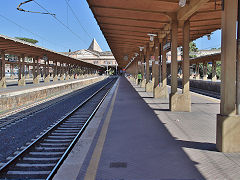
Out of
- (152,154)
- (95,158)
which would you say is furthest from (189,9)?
(95,158)

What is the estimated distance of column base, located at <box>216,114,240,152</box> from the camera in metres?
5.32

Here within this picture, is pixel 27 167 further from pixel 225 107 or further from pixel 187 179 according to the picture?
pixel 225 107

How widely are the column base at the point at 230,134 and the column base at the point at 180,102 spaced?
5.30 meters

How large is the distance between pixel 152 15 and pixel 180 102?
4.23 m

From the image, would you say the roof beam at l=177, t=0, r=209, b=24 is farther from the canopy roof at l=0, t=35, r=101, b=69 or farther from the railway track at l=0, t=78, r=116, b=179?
the canopy roof at l=0, t=35, r=101, b=69

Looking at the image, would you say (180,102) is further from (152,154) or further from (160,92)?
(152,154)

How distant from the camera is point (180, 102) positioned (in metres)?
10.7

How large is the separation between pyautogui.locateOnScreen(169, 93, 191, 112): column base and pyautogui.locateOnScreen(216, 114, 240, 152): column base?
5.30m

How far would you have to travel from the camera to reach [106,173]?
430cm

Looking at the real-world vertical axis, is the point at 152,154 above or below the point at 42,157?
above

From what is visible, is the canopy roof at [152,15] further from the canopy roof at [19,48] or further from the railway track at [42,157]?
the canopy roof at [19,48]

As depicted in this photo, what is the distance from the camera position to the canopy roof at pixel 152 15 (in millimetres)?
9457

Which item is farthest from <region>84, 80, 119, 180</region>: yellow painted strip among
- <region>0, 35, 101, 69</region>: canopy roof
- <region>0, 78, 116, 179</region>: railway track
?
<region>0, 35, 101, 69</region>: canopy roof

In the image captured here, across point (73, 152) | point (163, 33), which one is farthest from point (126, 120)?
point (163, 33)
